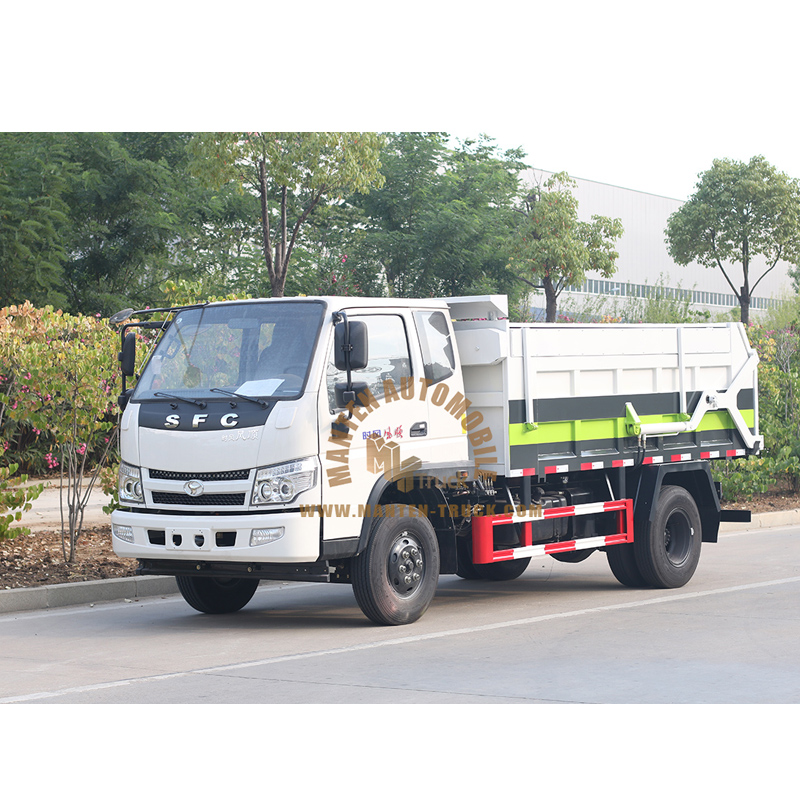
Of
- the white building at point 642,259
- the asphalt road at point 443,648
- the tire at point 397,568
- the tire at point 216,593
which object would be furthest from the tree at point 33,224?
the white building at point 642,259

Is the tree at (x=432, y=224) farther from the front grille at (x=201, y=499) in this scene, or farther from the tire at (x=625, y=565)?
the front grille at (x=201, y=499)

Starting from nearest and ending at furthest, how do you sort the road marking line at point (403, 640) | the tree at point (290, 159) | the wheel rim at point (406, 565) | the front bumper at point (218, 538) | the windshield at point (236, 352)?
the road marking line at point (403, 640) → the front bumper at point (218, 538) → the windshield at point (236, 352) → the wheel rim at point (406, 565) → the tree at point (290, 159)

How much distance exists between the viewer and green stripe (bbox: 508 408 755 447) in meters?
10.1

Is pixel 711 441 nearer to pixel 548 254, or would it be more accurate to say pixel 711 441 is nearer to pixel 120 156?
pixel 120 156

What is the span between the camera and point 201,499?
29.6ft

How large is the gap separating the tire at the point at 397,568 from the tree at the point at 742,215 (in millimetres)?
35504

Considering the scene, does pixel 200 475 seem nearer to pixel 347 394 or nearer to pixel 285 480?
pixel 285 480

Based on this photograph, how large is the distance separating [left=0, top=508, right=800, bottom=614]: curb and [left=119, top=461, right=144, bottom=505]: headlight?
72.6 inches

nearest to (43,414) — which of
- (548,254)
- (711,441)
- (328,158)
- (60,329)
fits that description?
(60,329)

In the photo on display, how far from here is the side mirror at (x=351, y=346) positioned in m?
8.83

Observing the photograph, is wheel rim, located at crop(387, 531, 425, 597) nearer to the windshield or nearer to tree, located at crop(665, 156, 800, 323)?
the windshield

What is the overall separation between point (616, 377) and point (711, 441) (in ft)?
5.32

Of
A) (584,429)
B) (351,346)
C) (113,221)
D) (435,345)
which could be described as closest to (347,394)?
(351,346)

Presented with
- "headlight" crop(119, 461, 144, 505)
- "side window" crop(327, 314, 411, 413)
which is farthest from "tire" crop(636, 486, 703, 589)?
"headlight" crop(119, 461, 144, 505)
